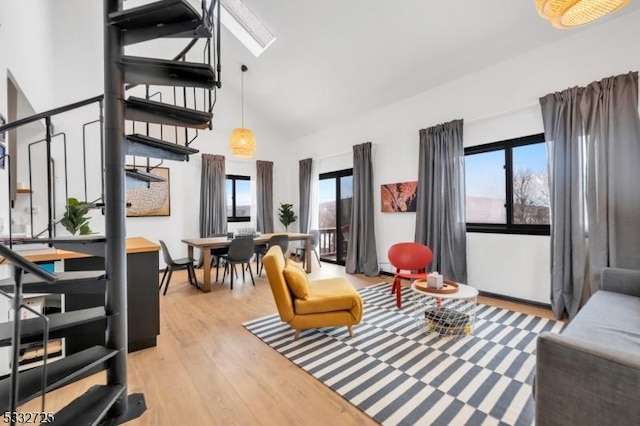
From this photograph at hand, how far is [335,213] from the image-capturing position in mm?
6336

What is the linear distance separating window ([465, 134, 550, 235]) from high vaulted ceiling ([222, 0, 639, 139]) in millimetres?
1152

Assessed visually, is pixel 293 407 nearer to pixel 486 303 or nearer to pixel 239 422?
pixel 239 422

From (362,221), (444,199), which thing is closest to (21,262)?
(444,199)

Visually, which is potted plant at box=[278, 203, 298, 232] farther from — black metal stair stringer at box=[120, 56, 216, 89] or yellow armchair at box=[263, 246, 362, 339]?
black metal stair stringer at box=[120, 56, 216, 89]

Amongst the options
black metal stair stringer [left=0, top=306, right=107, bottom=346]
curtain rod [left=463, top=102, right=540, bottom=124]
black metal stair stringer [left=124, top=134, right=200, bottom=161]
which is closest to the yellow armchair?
black metal stair stringer [left=124, top=134, right=200, bottom=161]

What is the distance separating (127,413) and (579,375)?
2.36 meters

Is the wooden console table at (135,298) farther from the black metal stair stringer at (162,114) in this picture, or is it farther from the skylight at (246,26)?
the skylight at (246,26)

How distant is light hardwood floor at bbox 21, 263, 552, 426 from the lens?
167 centimetres

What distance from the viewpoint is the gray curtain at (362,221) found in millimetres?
5180

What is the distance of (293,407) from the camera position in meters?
1.74

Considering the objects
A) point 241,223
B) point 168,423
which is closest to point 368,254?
point 241,223

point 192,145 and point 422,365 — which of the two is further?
point 192,145

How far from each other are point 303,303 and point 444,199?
A: 269 centimetres

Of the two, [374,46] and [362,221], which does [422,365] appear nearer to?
[362,221]
